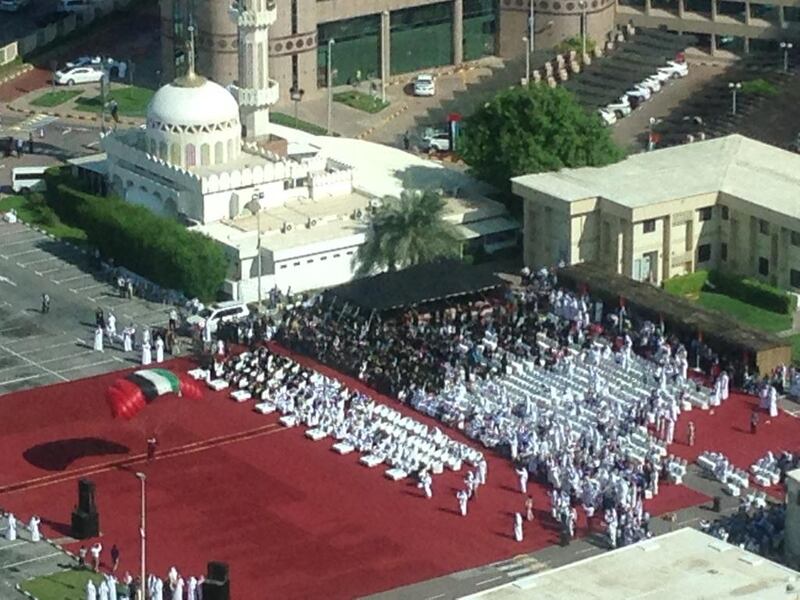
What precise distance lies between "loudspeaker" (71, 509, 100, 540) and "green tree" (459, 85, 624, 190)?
130 ft

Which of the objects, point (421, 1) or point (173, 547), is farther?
point (421, 1)

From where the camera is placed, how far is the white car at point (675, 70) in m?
170

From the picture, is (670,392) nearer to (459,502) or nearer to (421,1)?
(459,502)

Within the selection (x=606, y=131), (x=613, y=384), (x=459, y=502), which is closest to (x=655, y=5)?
(x=606, y=131)

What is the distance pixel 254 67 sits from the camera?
14912cm

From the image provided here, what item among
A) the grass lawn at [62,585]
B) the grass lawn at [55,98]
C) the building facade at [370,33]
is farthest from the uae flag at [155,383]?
the grass lawn at [55,98]

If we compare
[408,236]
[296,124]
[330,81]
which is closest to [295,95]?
[296,124]

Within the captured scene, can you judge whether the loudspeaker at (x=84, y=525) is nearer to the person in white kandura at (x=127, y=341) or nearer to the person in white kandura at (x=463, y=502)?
the person in white kandura at (x=463, y=502)

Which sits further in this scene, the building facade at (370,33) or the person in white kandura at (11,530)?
the building facade at (370,33)

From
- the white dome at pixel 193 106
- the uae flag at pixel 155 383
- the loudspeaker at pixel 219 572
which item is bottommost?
the loudspeaker at pixel 219 572

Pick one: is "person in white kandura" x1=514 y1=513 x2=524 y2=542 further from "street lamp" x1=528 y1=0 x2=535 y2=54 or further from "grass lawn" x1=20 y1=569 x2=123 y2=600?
"street lamp" x1=528 y1=0 x2=535 y2=54

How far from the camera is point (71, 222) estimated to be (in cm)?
15012

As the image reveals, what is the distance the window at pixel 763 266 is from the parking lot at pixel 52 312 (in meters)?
27.8

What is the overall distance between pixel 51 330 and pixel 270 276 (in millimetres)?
10536
